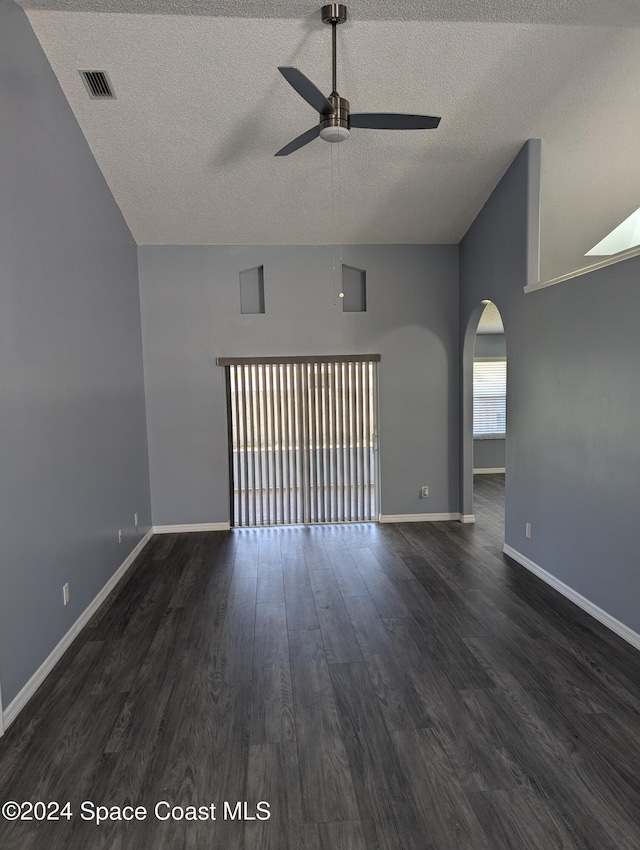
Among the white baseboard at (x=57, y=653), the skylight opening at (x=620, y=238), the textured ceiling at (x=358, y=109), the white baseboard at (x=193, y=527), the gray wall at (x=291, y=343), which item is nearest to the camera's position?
the white baseboard at (x=57, y=653)

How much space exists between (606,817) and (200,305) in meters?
5.19

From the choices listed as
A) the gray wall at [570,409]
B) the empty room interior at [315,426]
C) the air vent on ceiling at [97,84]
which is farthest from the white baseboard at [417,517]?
the air vent on ceiling at [97,84]

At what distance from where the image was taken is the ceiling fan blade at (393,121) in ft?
9.87

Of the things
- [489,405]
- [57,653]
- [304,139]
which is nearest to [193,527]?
[57,653]

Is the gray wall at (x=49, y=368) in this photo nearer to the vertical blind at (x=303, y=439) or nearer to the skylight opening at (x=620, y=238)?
the vertical blind at (x=303, y=439)

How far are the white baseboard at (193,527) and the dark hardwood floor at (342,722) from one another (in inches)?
64.9

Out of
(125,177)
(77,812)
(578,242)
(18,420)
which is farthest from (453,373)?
(77,812)

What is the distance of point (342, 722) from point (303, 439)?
144 inches

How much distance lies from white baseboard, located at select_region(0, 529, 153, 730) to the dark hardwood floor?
2.5 inches

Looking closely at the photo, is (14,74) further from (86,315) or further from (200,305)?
(200,305)

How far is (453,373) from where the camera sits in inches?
236

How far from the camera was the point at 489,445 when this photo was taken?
30.2ft

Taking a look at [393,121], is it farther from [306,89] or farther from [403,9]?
[403,9]

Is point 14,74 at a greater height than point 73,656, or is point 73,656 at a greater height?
point 14,74
